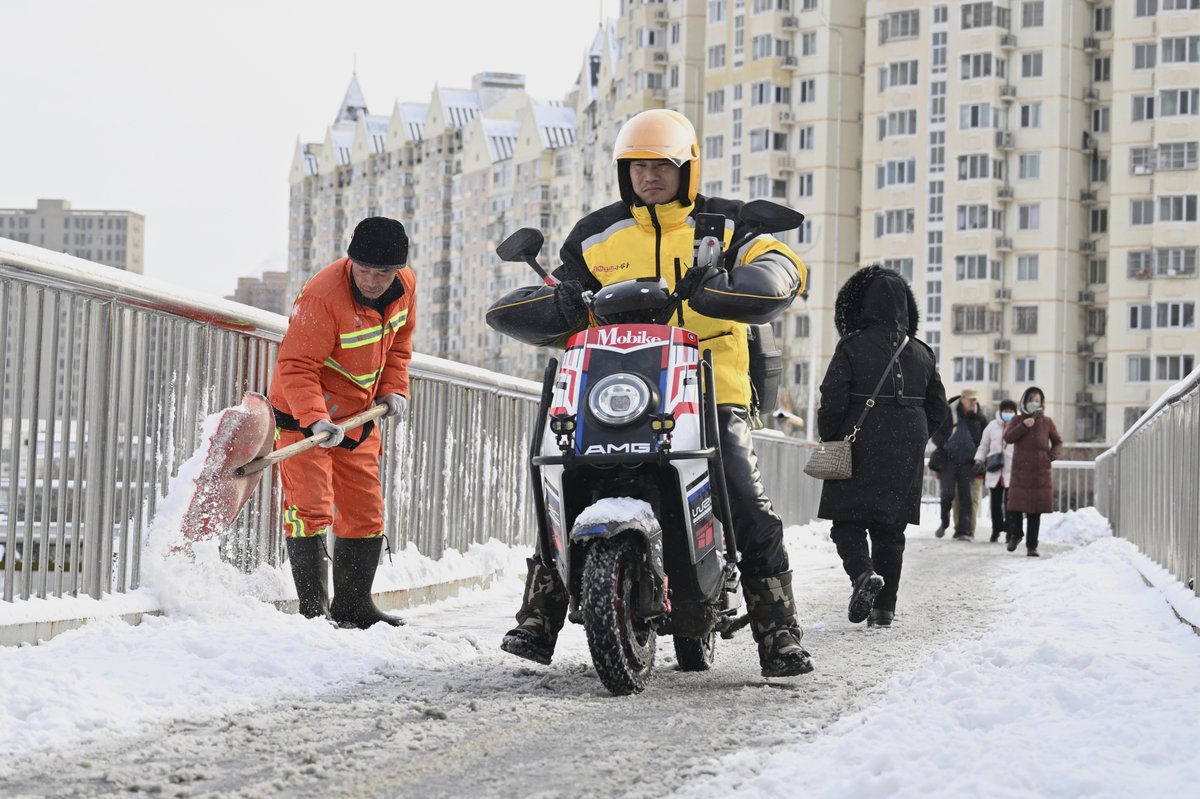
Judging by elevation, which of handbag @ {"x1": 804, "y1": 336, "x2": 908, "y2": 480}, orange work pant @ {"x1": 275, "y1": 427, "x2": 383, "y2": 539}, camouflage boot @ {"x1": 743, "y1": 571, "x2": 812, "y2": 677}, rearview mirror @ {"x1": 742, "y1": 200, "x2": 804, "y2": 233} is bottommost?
camouflage boot @ {"x1": 743, "y1": 571, "x2": 812, "y2": 677}

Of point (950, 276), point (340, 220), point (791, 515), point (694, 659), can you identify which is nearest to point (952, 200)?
point (950, 276)

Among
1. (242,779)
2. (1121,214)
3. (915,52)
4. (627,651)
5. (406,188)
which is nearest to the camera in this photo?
(242,779)

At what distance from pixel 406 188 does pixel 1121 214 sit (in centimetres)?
A: 8387

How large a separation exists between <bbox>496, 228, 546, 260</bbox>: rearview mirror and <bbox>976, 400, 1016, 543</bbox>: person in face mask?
1376 cm

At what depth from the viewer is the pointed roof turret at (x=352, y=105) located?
17350cm

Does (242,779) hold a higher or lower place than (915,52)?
lower

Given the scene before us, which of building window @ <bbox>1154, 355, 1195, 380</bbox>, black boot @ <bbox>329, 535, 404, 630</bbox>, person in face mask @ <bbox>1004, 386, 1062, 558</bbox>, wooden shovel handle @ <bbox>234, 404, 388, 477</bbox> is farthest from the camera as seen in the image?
building window @ <bbox>1154, 355, 1195, 380</bbox>

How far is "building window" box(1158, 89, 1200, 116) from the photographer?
76.1 metres

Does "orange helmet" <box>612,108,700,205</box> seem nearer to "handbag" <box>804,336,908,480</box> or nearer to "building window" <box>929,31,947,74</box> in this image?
"handbag" <box>804,336,908,480</box>

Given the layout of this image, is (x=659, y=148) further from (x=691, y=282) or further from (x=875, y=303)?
(x=875, y=303)

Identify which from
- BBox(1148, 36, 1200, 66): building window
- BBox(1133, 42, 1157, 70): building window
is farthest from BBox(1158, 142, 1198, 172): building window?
BBox(1133, 42, 1157, 70): building window

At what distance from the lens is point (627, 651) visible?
5.59m

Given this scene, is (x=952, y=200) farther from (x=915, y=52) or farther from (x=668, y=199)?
(x=668, y=199)

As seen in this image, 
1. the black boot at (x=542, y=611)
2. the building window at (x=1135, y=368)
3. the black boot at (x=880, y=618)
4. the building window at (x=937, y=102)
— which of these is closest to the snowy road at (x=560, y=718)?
the black boot at (x=542, y=611)
